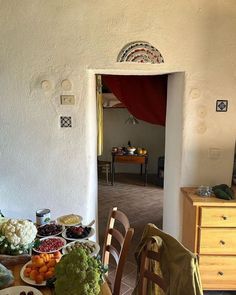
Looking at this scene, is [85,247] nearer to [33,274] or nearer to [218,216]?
[33,274]

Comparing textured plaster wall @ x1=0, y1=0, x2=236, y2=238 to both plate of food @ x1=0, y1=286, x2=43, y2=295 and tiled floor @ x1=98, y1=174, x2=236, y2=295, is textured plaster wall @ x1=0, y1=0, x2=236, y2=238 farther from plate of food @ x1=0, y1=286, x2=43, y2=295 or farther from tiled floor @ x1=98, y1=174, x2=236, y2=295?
plate of food @ x1=0, y1=286, x2=43, y2=295

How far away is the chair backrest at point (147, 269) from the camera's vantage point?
128 centimetres

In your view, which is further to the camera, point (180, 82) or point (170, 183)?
point (170, 183)

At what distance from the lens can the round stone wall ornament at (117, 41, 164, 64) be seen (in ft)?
7.33

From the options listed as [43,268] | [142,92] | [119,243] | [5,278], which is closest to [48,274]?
[43,268]

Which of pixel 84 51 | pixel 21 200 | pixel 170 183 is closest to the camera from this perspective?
pixel 84 51

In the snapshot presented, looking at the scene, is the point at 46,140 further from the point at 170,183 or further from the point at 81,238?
the point at 170,183

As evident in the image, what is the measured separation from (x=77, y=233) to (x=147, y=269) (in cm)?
50

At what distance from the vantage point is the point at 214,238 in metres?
2.15

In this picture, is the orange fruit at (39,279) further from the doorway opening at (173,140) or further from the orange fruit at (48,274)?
the doorway opening at (173,140)

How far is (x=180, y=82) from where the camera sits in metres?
2.39

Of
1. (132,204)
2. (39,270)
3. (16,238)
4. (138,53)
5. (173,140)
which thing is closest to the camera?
(39,270)

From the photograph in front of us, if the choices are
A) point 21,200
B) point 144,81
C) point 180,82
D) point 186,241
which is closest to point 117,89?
point 144,81

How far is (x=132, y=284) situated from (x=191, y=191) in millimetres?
1005
